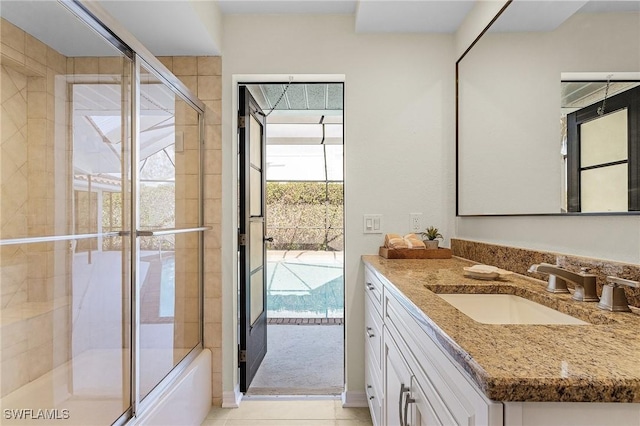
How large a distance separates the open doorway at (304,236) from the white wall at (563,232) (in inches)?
60.4

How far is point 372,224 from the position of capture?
2.33 metres

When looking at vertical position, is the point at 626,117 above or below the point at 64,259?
above

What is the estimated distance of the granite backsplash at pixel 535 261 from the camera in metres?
1.05

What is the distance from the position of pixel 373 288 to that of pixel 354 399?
0.85 m

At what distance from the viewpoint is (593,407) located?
1.90 ft

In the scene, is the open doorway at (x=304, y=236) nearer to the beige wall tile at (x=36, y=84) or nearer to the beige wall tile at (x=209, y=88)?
the beige wall tile at (x=209, y=88)

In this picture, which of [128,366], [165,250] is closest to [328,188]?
[165,250]

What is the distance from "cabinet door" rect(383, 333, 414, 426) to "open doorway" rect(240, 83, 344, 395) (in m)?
1.22

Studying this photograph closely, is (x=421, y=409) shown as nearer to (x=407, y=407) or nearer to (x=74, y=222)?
(x=407, y=407)

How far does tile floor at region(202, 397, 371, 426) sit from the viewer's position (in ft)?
6.85

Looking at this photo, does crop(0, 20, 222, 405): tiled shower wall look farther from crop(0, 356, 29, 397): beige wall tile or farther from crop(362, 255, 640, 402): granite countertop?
crop(362, 255, 640, 402): granite countertop

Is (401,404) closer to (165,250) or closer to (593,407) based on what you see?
(593,407)

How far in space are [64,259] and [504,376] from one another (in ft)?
5.48

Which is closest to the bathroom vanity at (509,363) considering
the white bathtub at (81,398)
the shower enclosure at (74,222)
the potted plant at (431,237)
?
the potted plant at (431,237)
